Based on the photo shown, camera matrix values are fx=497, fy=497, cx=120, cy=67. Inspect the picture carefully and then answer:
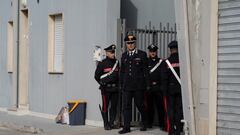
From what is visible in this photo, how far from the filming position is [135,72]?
11.0m

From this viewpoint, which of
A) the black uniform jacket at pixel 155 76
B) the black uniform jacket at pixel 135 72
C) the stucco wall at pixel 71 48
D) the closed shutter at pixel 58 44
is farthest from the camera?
the closed shutter at pixel 58 44

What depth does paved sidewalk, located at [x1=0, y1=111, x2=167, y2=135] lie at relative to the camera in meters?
11.5

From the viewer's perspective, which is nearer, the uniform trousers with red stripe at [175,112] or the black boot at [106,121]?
the uniform trousers with red stripe at [175,112]

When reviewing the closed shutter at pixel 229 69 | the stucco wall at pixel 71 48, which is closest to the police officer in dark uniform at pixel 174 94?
the closed shutter at pixel 229 69

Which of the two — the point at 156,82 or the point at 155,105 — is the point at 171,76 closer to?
the point at 156,82

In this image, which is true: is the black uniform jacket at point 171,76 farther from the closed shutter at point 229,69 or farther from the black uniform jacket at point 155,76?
the closed shutter at point 229,69

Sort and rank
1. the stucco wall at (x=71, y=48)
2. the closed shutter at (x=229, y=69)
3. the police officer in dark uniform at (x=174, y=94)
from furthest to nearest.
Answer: the stucco wall at (x=71, y=48) < the police officer in dark uniform at (x=174, y=94) < the closed shutter at (x=229, y=69)

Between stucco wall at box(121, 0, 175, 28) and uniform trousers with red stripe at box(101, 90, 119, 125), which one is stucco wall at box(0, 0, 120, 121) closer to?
uniform trousers with red stripe at box(101, 90, 119, 125)

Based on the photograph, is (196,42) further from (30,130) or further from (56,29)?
(56,29)

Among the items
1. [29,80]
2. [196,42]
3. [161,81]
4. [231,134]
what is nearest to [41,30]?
[29,80]

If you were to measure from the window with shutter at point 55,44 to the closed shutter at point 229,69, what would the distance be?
7.02 m

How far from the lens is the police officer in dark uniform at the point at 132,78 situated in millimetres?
11008

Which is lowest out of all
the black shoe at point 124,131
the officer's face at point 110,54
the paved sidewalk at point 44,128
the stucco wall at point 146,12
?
the paved sidewalk at point 44,128

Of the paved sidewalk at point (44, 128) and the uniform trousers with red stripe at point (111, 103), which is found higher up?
the uniform trousers with red stripe at point (111, 103)
